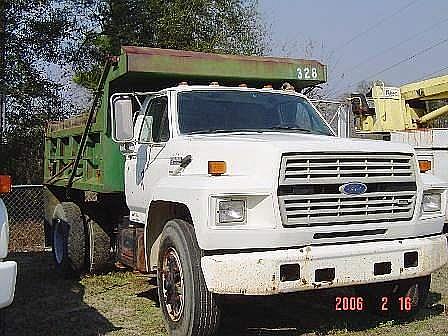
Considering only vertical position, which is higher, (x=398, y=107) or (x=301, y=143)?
(x=398, y=107)

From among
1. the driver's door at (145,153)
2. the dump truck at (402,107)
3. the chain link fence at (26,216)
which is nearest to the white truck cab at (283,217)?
the driver's door at (145,153)

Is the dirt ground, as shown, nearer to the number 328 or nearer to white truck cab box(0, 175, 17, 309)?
white truck cab box(0, 175, 17, 309)

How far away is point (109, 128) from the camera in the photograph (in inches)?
307

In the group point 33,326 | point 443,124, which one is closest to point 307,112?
point 33,326

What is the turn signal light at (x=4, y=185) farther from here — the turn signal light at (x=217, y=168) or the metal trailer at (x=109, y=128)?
the metal trailer at (x=109, y=128)

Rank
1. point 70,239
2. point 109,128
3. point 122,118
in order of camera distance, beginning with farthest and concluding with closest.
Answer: point 70,239, point 109,128, point 122,118

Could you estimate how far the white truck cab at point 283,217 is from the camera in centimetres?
497

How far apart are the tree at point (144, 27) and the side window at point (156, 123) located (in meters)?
10.9

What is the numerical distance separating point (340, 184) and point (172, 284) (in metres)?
1.61

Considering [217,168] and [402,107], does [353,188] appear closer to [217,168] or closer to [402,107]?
A: [217,168]

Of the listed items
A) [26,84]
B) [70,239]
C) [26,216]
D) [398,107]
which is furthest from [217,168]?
[26,84]

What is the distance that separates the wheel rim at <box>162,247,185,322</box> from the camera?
554cm

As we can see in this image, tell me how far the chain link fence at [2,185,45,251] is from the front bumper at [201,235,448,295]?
8037 mm
